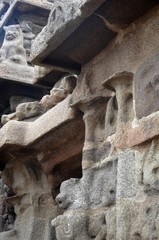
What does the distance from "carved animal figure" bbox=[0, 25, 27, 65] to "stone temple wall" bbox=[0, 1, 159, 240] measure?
141 cm

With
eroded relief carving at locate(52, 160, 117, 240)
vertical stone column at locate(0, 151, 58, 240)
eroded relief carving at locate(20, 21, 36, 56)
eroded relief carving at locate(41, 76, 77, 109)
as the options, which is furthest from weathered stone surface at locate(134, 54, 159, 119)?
eroded relief carving at locate(20, 21, 36, 56)

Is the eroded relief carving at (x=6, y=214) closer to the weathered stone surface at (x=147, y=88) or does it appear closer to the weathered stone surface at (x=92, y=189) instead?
the weathered stone surface at (x=92, y=189)

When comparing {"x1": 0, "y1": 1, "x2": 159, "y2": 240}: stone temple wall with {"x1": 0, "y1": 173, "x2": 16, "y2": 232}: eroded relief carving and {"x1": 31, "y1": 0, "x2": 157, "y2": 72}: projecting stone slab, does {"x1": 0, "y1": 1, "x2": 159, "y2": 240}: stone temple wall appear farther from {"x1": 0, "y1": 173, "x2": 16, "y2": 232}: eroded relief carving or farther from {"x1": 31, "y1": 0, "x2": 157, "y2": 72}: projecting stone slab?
{"x1": 0, "y1": 173, "x2": 16, "y2": 232}: eroded relief carving

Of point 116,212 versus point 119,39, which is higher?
point 119,39

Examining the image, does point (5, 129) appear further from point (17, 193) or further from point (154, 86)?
point (154, 86)

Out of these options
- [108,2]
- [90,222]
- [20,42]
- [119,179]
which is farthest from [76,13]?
[20,42]

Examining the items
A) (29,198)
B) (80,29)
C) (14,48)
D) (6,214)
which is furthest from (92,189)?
(14,48)

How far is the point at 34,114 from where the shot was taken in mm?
3439

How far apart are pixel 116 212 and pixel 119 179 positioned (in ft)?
0.40

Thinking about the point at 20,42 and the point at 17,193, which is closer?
the point at 17,193

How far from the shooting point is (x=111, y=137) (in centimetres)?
222

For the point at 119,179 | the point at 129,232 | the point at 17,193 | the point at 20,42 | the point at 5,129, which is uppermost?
the point at 20,42

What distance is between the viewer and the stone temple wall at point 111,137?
1.85m

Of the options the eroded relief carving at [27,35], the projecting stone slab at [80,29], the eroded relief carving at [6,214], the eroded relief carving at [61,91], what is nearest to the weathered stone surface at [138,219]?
the projecting stone slab at [80,29]
